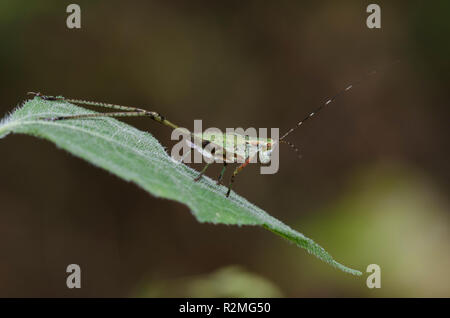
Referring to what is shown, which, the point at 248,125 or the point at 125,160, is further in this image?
the point at 248,125

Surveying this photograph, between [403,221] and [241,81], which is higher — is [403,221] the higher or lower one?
the lower one

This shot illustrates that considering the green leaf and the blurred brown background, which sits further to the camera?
the blurred brown background

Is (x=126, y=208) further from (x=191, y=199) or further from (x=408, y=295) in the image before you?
(x=191, y=199)

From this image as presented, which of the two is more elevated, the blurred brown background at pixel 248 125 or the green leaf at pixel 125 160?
the blurred brown background at pixel 248 125

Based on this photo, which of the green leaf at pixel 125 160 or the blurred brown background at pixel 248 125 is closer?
the green leaf at pixel 125 160

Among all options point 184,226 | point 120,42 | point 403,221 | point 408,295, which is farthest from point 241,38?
point 408,295

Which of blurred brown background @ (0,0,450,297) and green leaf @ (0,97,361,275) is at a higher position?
blurred brown background @ (0,0,450,297)

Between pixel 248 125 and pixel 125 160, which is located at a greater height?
pixel 248 125

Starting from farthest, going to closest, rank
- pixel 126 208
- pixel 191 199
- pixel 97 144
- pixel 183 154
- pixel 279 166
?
1. pixel 279 166
2. pixel 126 208
3. pixel 183 154
4. pixel 97 144
5. pixel 191 199
